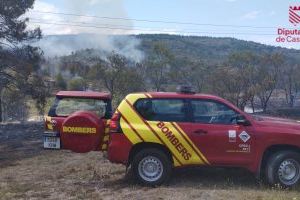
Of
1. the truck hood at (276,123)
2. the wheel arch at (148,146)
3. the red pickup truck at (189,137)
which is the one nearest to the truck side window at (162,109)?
the red pickup truck at (189,137)

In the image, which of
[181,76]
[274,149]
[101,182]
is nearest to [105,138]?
[101,182]

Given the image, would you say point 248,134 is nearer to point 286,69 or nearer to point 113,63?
point 113,63

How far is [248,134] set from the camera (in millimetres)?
8680

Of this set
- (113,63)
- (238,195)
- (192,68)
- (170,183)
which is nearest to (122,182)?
(170,183)

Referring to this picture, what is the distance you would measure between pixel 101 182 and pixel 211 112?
2454mm

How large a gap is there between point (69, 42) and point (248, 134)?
84508mm

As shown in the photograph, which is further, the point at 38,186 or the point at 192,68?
the point at 192,68

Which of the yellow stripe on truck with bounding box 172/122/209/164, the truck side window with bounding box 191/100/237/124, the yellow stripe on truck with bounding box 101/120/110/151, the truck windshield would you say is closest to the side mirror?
the truck side window with bounding box 191/100/237/124

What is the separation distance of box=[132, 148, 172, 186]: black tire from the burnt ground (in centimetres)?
17

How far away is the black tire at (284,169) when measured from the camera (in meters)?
8.70

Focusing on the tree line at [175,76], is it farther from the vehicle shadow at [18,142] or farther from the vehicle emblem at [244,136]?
the vehicle emblem at [244,136]

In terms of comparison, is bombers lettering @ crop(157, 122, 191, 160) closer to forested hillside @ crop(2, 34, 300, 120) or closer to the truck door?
the truck door

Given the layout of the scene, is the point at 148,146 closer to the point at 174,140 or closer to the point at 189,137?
the point at 174,140

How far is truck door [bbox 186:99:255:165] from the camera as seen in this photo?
342 inches
